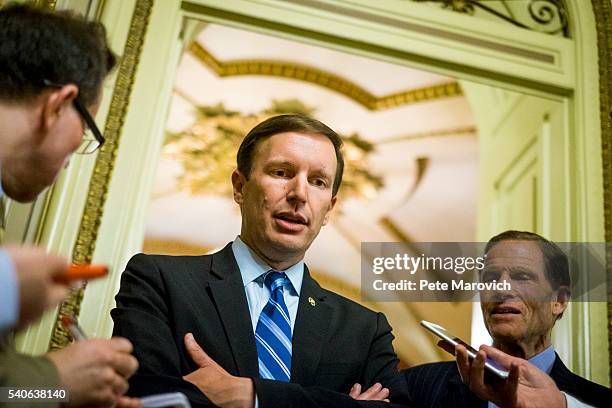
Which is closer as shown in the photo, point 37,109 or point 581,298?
point 37,109

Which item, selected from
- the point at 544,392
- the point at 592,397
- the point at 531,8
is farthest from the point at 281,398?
the point at 531,8

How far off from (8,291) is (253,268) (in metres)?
1.13

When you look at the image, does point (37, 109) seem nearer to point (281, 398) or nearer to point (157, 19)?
point (281, 398)

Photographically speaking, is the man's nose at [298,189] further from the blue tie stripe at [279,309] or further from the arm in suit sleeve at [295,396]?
the arm in suit sleeve at [295,396]

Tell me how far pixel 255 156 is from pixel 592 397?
134 cm

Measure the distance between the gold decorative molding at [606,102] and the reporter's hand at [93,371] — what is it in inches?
92.1

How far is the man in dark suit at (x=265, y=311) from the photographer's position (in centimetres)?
168

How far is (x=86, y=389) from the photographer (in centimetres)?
120

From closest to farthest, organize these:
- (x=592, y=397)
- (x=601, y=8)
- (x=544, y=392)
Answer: (x=544, y=392) → (x=592, y=397) → (x=601, y=8)

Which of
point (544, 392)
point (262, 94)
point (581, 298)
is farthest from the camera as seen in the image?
point (262, 94)

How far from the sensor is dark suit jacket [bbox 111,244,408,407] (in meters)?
1.67

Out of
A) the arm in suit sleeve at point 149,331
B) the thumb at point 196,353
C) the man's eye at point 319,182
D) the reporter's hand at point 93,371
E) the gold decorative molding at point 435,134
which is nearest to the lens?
the reporter's hand at point 93,371

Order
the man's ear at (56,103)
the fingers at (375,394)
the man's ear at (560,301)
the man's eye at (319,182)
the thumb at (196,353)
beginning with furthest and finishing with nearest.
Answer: the man's ear at (560,301) → the man's eye at (319,182) → the fingers at (375,394) → the thumb at (196,353) → the man's ear at (56,103)

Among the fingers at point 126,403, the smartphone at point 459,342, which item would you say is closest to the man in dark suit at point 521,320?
the smartphone at point 459,342
